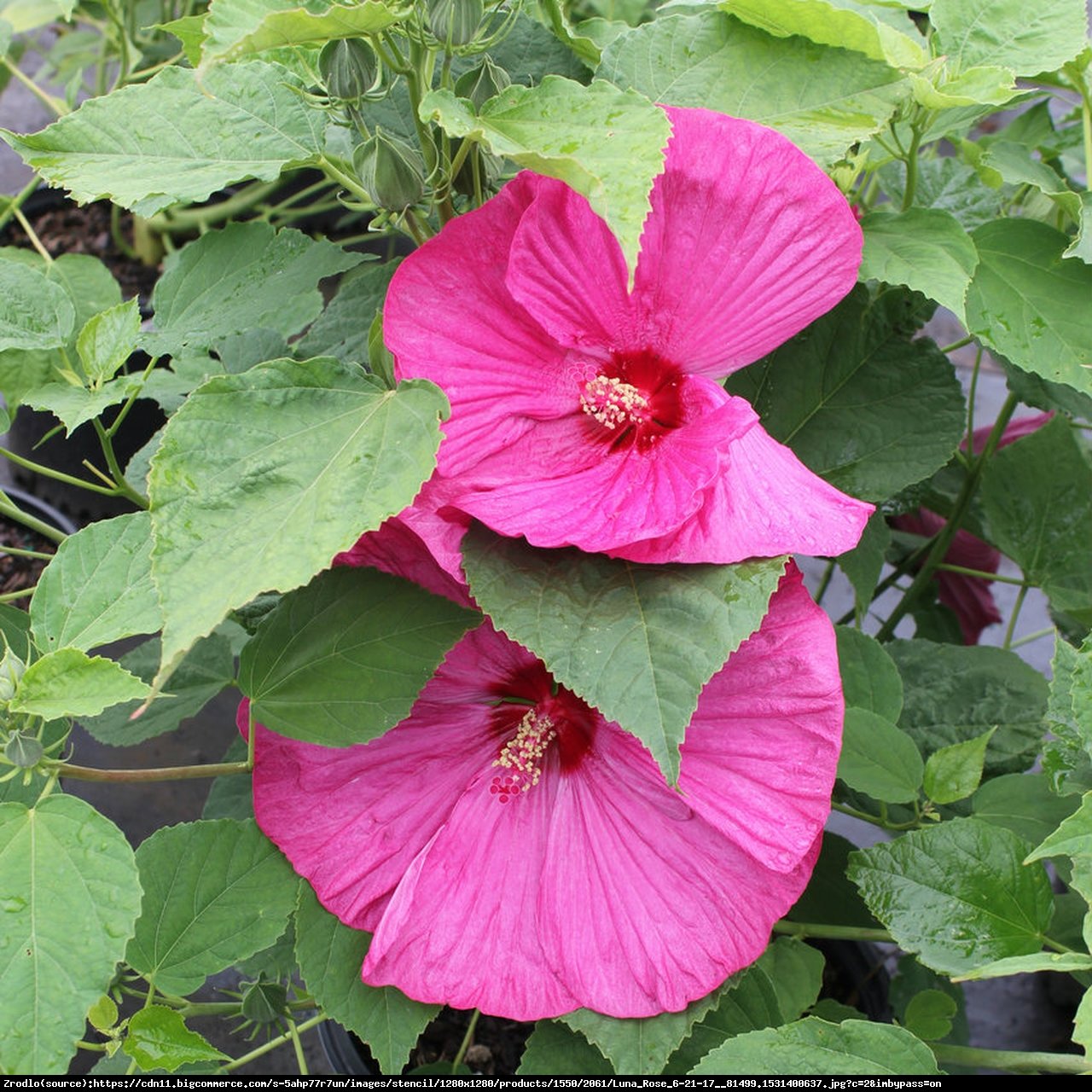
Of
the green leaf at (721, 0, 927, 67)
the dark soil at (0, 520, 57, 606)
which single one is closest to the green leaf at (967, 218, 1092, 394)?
the green leaf at (721, 0, 927, 67)

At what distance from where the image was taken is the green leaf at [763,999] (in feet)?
2.42

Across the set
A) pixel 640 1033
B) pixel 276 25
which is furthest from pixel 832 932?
pixel 276 25

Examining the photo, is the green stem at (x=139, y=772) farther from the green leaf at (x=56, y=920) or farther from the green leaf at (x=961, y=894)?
the green leaf at (x=961, y=894)

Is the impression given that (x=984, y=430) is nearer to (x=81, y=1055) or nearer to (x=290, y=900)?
(x=290, y=900)

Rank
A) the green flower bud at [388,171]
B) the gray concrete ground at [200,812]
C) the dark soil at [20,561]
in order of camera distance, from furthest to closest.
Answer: the dark soil at [20,561]
the gray concrete ground at [200,812]
the green flower bud at [388,171]

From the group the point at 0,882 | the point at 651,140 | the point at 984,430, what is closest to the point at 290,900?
the point at 0,882

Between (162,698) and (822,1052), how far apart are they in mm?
521

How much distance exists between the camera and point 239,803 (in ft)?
2.90

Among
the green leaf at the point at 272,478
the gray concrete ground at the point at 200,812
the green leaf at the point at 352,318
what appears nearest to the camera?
the green leaf at the point at 272,478

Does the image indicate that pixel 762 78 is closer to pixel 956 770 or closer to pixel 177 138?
pixel 177 138

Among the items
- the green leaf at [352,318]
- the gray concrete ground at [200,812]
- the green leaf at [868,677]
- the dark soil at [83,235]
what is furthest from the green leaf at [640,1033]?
the dark soil at [83,235]

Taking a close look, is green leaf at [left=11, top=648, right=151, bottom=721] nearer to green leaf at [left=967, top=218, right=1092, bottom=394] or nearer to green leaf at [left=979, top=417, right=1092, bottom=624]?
green leaf at [left=967, top=218, right=1092, bottom=394]

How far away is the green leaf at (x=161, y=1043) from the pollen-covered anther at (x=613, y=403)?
425mm

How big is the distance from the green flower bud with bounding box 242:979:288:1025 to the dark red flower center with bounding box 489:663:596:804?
0.25 meters
